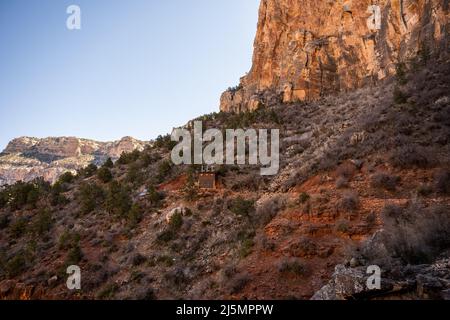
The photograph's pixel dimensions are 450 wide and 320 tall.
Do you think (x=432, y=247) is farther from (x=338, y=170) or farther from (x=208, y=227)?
(x=208, y=227)

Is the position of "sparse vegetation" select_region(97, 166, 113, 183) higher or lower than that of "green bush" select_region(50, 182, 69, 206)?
higher

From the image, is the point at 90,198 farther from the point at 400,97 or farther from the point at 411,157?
the point at 400,97

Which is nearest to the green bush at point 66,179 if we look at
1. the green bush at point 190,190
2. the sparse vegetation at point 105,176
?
the sparse vegetation at point 105,176

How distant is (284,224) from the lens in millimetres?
12570

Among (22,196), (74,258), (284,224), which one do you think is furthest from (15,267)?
(284,224)

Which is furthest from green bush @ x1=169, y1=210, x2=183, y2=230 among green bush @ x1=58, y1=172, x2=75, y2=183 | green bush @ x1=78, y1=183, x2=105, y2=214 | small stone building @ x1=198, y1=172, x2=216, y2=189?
green bush @ x1=58, y1=172, x2=75, y2=183

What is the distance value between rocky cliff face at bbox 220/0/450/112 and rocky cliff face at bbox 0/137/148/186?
60971mm

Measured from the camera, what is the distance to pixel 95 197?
23922mm

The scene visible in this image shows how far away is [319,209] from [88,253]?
11.9 meters

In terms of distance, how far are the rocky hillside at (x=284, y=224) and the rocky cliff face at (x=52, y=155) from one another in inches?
2744

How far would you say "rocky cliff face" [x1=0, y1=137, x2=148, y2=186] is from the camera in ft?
289

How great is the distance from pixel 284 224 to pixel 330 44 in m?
33.1

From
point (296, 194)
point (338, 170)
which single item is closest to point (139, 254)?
point (296, 194)

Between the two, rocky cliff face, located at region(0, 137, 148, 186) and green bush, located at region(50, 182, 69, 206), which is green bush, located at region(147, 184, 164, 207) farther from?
rocky cliff face, located at region(0, 137, 148, 186)
